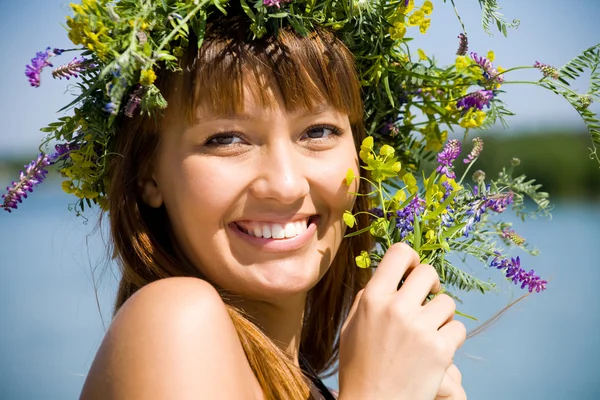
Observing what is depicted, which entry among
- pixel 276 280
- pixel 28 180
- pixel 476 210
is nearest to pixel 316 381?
pixel 276 280

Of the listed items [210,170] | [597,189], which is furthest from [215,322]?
[597,189]

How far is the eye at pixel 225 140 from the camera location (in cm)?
212

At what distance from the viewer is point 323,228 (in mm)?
2305

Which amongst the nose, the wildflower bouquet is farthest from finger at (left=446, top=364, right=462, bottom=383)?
the nose

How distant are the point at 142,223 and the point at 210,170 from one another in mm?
342

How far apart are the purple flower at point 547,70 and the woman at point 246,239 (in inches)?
22.4

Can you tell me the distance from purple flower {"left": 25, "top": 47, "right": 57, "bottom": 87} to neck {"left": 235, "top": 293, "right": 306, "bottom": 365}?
87 cm

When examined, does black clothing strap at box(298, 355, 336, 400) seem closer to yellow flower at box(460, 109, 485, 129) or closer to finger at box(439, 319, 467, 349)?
finger at box(439, 319, 467, 349)

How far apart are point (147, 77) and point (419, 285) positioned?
91 cm

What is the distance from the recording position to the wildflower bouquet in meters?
1.99

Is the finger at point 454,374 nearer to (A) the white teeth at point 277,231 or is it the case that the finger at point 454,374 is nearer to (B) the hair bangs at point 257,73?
(A) the white teeth at point 277,231

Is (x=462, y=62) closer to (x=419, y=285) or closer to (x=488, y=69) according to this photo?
(x=488, y=69)

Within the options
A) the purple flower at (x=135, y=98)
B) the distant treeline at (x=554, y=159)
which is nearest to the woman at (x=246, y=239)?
the purple flower at (x=135, y=98)

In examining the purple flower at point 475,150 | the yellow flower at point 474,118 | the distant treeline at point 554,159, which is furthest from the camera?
the distant treeline at point 554,159
